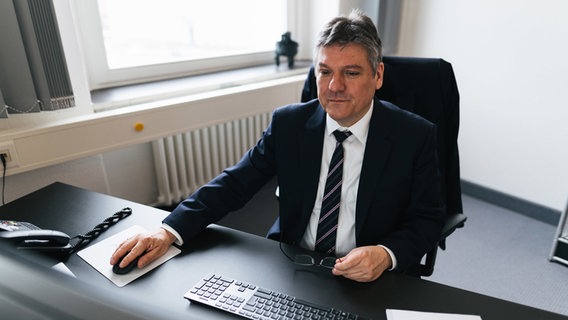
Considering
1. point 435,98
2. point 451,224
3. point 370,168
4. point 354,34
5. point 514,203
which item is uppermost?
point 354,34

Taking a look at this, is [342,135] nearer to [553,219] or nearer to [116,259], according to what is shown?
[116,259]

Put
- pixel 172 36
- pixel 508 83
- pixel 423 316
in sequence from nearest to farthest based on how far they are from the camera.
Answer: pixel 423 316 → pixel 172 36 → pixel 508 83

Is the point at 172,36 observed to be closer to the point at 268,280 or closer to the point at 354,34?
the point at 354,34

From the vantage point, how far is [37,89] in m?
1.48

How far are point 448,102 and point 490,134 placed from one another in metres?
1.59

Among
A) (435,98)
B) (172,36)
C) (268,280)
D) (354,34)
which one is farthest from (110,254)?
(172,36)

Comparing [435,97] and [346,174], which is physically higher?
[435,97]

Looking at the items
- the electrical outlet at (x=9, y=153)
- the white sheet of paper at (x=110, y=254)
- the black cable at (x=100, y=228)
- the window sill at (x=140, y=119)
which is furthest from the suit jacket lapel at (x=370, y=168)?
the electrical outlet at (x=9, y=153)

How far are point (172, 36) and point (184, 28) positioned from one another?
0.33 feet

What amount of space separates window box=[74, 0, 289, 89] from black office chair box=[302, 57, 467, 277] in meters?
1.50

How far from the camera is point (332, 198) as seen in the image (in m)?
1.15

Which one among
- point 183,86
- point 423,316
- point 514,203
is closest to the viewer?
point 423,316

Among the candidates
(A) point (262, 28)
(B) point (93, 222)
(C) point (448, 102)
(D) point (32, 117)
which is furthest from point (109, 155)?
(C) point (448, 102)

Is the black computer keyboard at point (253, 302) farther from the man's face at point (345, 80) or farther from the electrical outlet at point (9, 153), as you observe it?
the electrical outlet at point (9, 153)
